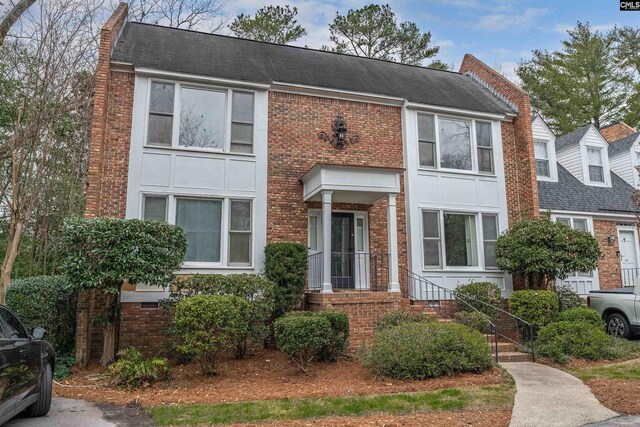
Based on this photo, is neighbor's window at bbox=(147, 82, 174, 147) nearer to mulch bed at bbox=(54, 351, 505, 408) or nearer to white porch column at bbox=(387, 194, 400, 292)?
mulch bed at bbox=(54, 351, 505, 408)

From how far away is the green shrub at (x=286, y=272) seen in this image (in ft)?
33.4

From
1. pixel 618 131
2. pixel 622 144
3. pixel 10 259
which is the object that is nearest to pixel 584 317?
pixel 622 144

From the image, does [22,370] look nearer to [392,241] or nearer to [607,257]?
[392,241]

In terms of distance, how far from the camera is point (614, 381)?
7.15 m

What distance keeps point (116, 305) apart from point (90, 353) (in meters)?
1.50

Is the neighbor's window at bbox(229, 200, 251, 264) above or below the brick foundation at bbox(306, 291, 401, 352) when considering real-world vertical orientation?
above

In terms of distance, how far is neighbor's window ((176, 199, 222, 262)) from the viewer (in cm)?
1056

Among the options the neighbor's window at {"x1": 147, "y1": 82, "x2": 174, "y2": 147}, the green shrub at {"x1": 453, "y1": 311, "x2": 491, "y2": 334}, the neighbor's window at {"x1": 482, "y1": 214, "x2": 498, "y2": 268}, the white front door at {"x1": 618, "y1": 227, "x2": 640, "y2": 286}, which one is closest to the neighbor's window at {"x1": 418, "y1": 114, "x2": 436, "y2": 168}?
the neighbor's window at {"x1": 482, "y1": 214, "x2": 498, "y2": 268}

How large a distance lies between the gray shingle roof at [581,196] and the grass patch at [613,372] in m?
7.39

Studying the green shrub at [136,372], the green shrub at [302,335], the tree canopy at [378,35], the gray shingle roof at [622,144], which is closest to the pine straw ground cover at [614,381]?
the green shrub at [302,335]

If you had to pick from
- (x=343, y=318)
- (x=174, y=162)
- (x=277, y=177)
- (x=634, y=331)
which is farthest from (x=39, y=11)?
(x=634, y=331)

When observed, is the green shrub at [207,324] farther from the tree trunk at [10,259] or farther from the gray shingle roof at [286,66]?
the tree trunk at [10,259]

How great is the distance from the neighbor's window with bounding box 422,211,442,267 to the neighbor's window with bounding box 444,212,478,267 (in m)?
0.27

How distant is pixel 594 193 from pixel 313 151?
11.4 meters
